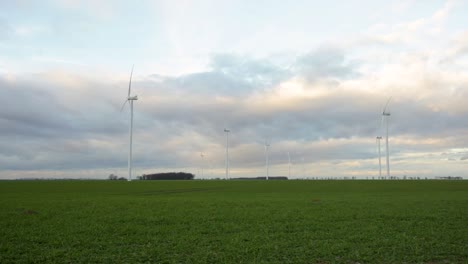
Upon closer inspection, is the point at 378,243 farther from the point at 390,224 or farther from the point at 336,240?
the point at 390,224

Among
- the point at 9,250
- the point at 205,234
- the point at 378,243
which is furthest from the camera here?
the point at 205,234

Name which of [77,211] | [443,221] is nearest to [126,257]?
[77,211]

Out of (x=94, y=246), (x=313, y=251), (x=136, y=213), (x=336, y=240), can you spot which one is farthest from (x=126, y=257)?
(x=136, y=213)

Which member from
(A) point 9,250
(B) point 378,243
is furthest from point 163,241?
(B) point 378,243

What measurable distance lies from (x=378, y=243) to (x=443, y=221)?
9.89 metres

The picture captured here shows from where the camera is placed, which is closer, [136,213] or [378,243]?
[378,243]

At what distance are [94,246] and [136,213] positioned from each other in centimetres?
1301

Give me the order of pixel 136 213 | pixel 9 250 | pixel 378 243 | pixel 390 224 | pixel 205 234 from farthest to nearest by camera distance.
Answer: pixel 136 213
pixel 390 224
pixel 205 234
pixel 378 243
pixel 9 250

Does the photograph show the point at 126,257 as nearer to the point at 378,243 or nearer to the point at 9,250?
the point at 9,250

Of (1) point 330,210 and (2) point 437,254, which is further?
(1) point 330,210

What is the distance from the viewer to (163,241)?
21234 millimetres

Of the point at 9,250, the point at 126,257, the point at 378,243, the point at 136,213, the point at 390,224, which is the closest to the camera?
the point at 126,257

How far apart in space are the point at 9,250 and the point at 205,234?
30.9ft

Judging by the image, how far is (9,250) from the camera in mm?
18906
